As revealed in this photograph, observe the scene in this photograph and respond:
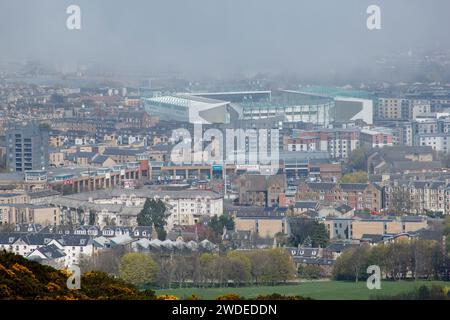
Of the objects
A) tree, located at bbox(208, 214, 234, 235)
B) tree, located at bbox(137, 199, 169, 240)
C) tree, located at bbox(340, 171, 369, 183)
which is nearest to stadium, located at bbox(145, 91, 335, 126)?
tree, located at bbox(340, 171, 369, 183)

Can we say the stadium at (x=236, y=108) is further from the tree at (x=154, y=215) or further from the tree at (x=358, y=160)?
the tree at (x=154, y=215)

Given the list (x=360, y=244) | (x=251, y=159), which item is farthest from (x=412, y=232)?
(x=251, y=159)

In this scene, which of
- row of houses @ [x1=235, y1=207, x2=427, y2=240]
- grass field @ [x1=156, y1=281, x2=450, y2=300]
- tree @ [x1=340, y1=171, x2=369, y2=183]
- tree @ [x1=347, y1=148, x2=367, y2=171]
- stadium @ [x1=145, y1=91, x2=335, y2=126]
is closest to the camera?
grass field @ [x1=156, y1=281, x2=450, y2=300]

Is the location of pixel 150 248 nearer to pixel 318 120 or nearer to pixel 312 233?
pixel 312 233

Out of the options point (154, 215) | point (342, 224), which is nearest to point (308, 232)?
point (342, 224)

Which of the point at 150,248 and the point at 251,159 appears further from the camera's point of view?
the point at 251,159

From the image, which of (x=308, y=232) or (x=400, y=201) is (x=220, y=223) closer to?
(x=308, y=232)

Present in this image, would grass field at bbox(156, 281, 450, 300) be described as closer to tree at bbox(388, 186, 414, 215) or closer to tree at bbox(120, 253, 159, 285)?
tree at bbox(120, 253, 159, 285)
